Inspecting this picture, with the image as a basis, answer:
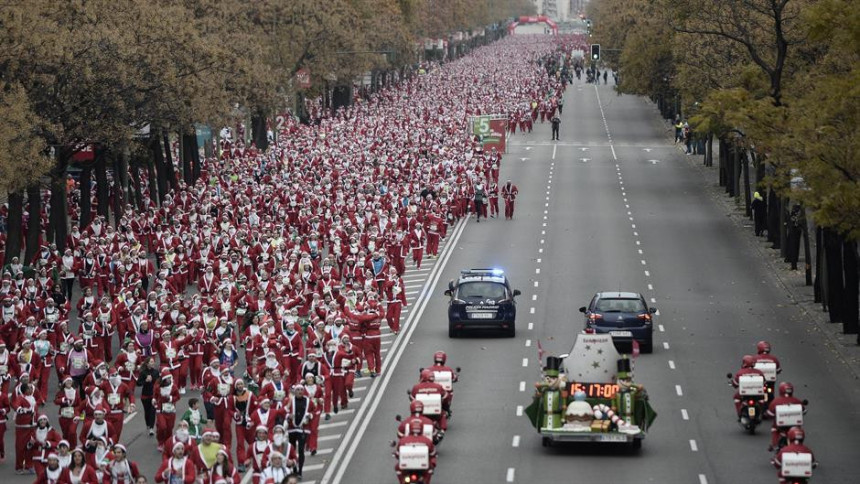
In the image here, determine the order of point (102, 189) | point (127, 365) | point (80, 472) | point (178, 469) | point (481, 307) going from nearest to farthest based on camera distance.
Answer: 1. point (178, 469)
2. point (80, 472)
3. point (127, 365)
4. point (481, 307)
5. point (102, 189)

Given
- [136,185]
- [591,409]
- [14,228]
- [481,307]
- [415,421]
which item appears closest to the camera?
[415,421]

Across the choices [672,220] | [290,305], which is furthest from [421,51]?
[290,305]

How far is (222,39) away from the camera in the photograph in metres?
66.9

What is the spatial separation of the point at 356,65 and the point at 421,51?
62386 mm

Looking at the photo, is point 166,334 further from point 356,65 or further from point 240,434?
point 356,65

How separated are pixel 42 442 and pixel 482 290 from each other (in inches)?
539

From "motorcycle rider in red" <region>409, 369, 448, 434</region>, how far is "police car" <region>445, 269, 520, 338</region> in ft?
31.5

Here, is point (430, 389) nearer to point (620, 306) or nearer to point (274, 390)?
point (274, 390)

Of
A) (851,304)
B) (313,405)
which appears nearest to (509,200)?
(851,304)

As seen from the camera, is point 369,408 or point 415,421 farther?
point 369,408

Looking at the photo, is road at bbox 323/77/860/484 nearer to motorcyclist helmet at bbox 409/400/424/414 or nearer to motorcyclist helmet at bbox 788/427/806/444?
motorcyclist helmet at bbox 409/400/424/414

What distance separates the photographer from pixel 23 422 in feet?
92.9

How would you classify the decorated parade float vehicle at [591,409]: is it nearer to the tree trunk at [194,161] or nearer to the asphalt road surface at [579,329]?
the asphalt road surface at [579,329]

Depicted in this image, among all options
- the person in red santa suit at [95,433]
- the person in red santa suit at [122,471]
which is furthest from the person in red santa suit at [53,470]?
the person in red santa suit at [95,433]
